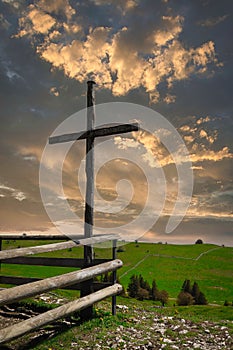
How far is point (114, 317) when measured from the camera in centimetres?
1066

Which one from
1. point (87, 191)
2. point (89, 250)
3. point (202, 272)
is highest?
point (87, 191)

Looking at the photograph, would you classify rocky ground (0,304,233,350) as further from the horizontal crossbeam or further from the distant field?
the distant field

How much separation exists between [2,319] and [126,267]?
28399 mm

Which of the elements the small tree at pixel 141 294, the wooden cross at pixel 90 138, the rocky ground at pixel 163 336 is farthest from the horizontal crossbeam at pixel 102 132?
the small tree at pixel 141 294

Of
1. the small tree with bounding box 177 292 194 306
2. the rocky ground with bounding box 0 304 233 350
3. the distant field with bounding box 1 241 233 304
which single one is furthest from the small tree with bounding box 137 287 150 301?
the distant field with bounding box 1 241 233 304

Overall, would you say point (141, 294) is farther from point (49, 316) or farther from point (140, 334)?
point (49, 316)

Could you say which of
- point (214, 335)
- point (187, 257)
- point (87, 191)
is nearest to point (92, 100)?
point (87, 191)

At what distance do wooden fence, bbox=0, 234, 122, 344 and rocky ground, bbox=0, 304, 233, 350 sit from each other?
0.67 metres

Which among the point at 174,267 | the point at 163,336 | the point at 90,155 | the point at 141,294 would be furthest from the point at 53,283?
the point at 174,267

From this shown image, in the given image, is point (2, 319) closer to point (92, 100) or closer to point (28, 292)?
point (28, 292)

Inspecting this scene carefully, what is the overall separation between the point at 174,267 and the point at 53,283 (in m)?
31.6

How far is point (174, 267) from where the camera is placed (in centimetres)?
3775

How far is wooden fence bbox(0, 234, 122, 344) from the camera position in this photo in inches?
275

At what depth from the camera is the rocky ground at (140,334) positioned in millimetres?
8508
